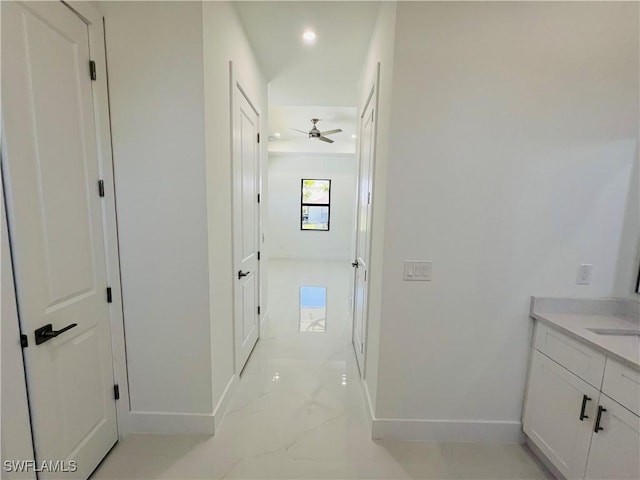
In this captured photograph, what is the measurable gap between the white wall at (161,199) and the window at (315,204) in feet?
19.6

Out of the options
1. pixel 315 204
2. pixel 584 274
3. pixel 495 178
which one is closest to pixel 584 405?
pixel 584 274

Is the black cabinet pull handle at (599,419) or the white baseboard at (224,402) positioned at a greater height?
the black cabinet pull handle at (599,419)

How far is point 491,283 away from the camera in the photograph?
1647 millimetres

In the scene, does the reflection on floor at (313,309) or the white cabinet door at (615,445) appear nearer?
the white cabinet door at (615,445)

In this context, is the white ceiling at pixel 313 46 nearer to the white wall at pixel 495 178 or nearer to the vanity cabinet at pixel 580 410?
the white wall at pixel 495 178

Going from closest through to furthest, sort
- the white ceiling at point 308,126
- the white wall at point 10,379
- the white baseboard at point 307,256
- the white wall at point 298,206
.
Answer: the white wall at point 10,379 < the white ceiling at point 308,126 < the white wall at point 298,206 < the white baseboard at point 307,256

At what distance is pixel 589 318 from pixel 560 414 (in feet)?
1.85

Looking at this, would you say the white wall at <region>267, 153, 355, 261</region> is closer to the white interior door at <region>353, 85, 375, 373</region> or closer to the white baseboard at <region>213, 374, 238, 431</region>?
the white interior door at <region>353, 85, 375, 373</region>

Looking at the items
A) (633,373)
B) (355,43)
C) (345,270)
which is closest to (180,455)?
(633,373)

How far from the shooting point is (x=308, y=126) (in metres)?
5.98

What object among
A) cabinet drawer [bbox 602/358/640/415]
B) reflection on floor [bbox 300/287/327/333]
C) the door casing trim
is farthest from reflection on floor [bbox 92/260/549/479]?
reflection on floor [bbox 300/287/327/333]

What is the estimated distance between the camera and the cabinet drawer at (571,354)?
129 centimetres

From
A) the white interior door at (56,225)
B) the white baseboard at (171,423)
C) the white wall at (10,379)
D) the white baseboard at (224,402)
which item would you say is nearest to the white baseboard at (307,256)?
the white baseboard at (224,402)

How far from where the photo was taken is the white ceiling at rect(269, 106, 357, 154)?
5.09 m
